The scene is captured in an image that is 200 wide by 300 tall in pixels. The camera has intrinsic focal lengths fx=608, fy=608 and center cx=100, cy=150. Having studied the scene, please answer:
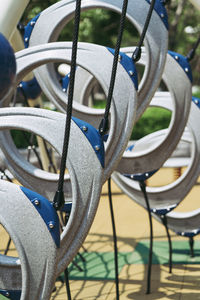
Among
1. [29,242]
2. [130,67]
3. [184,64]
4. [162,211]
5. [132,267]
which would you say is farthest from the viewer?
[132,267]

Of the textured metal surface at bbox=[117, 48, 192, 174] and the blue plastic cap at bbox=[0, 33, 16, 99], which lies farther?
the textured metal surface at bbox=[117, 48, 192, 174]

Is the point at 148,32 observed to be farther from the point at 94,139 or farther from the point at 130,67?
the point at 94,139

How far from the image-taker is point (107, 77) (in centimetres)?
357

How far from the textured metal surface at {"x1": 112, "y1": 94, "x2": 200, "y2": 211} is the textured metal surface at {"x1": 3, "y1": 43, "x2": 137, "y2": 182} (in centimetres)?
174

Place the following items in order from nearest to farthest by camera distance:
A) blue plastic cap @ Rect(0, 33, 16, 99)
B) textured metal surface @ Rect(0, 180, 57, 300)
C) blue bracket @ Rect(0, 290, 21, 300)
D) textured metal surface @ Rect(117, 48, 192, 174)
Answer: blue plastic cap @ Rect(0, 33, 16, 99), textured metal surface @ Rect(0, 180, 57, 300), blue bracket @ Rect(0, 290, 21, 300), textured metal surface @ Rect(117, 48, 192, 174)

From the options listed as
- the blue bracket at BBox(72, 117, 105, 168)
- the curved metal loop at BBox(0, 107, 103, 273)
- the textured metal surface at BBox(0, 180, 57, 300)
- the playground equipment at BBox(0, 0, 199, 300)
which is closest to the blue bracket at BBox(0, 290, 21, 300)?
the playground equipment at BBox(0, 0, 199, 300)

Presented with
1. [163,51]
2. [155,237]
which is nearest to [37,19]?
[163,51]

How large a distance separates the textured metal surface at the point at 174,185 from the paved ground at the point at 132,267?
602 millimetres

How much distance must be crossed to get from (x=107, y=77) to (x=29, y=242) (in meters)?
1.43

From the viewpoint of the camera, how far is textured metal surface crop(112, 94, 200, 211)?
202 inches

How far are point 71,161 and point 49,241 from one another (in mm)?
519

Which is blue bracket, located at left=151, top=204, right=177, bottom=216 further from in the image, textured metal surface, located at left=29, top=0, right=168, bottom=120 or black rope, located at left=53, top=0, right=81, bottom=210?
black rope, located at left=53, top=0, right=81, bottom=210

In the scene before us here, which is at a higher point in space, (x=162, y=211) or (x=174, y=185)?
(x=174, y=185)

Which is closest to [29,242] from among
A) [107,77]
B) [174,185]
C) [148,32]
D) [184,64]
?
[107,77]
